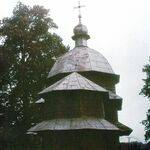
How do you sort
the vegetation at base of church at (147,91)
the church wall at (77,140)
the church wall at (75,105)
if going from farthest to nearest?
the vegetation at base of church at (147,91) < the church wall at (75,105) < the church wall at (77,140)

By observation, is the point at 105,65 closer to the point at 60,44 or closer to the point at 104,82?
the point at 104,82

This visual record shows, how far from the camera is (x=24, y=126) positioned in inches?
1195

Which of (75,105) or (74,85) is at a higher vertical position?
(74,85)

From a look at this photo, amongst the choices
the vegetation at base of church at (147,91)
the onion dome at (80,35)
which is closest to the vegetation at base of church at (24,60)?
the onion dome at (80,35)

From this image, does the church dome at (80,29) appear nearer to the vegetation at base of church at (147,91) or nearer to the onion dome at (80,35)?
the onion dome at (80,35)

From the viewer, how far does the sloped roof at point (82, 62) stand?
79.8 feet

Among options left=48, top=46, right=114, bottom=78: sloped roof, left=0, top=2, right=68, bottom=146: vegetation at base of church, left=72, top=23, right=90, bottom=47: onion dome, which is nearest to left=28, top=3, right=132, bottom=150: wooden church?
left=48, top=46, right=114, bottom=78: sloped roof

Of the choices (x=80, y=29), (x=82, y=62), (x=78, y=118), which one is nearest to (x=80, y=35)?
(x=80, y=29)

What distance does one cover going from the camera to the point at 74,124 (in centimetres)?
1923

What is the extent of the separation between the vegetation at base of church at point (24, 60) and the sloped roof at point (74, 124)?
33.1 ft

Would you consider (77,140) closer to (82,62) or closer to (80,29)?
(82,62)

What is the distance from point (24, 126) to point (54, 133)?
1110 cm

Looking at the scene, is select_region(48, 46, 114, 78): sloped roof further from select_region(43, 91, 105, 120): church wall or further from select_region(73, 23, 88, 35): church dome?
select_region(43, 91, 105, 120): church wall

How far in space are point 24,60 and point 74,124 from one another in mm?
14495
